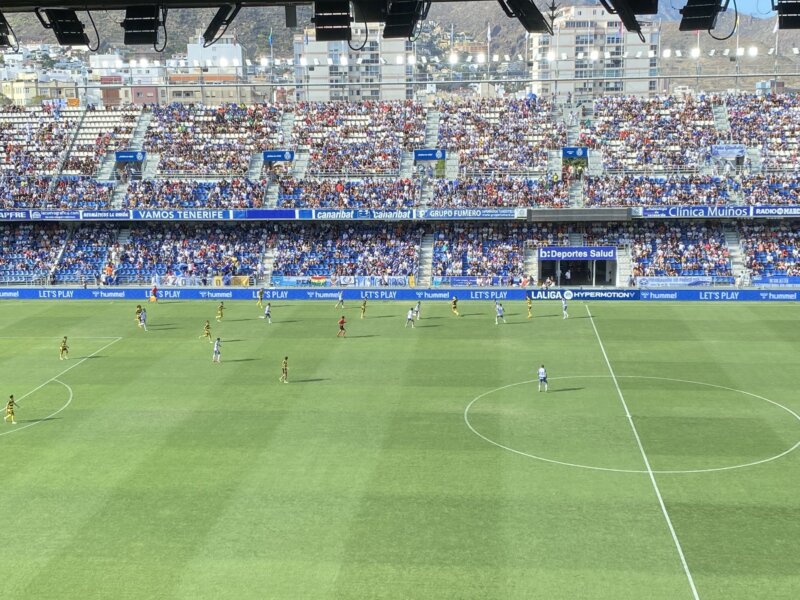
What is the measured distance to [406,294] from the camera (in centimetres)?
5756

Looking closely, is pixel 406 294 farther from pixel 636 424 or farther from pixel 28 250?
pixel 28 250

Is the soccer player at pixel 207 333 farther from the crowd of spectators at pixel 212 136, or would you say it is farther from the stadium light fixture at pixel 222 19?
the stadium light fixture at pixel 222 19

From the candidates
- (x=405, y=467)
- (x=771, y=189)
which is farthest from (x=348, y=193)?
(x=405, y=467)

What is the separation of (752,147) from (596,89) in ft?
320

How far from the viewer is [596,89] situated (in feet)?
524

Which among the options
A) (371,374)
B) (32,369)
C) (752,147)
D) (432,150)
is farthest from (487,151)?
(32,369)

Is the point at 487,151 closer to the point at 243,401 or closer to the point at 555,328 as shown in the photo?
the point at 555,328

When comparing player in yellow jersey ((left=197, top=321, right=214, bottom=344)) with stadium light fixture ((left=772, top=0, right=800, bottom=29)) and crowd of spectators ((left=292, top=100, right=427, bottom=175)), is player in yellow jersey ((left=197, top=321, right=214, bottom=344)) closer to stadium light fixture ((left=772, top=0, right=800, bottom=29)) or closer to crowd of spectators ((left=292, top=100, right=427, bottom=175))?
crowd of spectators ((left=292, top=100, right=427, bottom=175))

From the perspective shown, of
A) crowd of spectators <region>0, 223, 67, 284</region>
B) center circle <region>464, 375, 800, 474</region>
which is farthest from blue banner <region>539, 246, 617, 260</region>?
crowd of spectators <region>0, 223, 67, 284</region>

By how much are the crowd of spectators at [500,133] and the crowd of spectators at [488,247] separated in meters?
5.77

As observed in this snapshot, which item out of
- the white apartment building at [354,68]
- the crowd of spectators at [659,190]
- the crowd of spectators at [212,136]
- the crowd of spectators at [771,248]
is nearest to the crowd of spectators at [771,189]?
the crowd of spectators at [659,190]

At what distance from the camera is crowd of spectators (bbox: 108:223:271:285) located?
6206 cm

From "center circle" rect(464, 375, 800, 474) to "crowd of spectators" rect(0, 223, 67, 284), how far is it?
39.9 metres

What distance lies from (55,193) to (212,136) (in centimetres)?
1311
